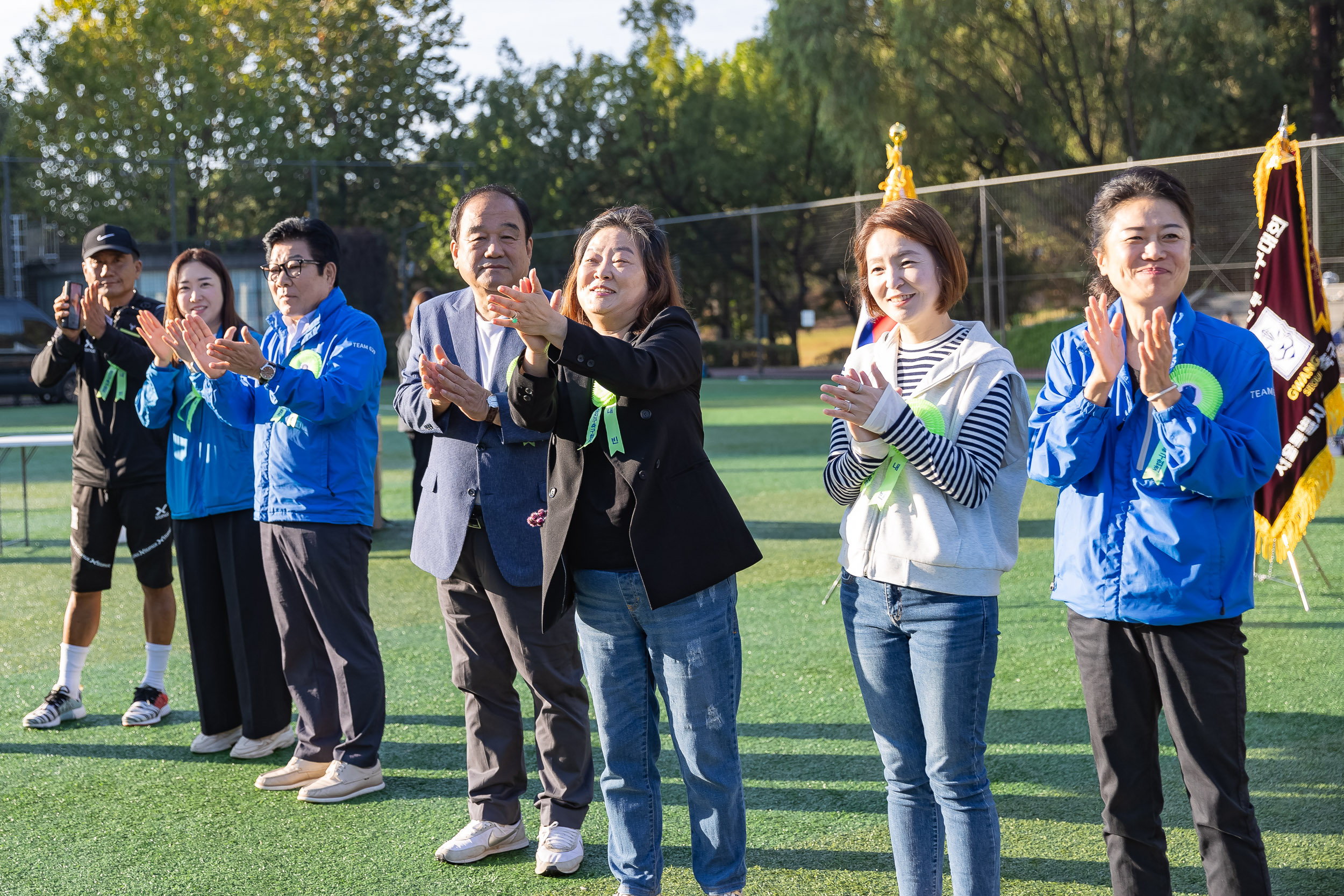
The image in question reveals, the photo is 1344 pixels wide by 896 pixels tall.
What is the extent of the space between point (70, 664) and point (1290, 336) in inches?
241

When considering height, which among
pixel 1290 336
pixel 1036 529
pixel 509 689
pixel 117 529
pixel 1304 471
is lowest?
pixel 1036 529

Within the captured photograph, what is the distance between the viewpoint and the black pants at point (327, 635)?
405cm

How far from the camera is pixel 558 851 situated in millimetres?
3479

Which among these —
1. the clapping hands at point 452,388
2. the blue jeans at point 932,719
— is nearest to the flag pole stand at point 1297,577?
the blue jeans at point 932,719

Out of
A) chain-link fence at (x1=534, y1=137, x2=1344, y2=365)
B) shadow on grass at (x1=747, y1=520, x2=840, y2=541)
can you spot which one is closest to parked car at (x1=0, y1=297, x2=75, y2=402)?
chain-link fence at (x1=534, y1=137, x2=1344, y2=365)

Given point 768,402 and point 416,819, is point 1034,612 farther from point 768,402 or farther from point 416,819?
point 768,402

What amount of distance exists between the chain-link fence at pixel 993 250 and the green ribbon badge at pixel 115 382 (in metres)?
6.99

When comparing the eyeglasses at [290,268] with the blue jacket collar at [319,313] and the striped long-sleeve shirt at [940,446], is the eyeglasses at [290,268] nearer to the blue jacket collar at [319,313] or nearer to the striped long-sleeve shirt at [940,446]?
the blue jacket collar at [319,313]

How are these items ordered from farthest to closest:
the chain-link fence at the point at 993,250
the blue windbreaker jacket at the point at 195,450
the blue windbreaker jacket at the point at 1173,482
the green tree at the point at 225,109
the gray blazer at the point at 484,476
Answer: the green tree at the point at 225,109
the chain-link fence at the point at 993,250
the blue windbreaker jacket at the point at 195,450
the gray blazer at the point at 484,476
the blue windbreaker jacket at the point at 1173,482

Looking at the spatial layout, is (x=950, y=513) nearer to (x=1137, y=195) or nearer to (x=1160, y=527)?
(x=1160, y=527)

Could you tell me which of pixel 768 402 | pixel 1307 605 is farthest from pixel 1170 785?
pixel 768 402

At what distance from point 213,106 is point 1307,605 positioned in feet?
127

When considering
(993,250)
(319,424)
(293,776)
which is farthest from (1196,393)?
(993,250)

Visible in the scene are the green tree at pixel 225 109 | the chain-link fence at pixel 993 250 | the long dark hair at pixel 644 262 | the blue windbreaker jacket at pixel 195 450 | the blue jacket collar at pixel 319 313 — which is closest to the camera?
the long dark hair at pixel 644 262
